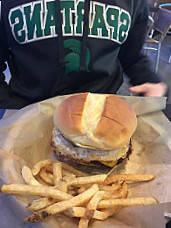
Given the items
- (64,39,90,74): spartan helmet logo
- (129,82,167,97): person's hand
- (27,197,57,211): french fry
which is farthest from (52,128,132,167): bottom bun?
(64,39,90,74): spartan helmet logo

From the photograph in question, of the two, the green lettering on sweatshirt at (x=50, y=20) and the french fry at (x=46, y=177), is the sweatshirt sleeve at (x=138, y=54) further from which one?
the french fry at (x=46, y=177)

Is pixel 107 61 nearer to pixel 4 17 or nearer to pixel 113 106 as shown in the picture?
pixel 113 106

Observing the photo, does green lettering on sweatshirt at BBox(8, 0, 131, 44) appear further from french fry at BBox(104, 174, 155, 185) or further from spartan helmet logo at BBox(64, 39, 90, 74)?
french fry at BBox(104, 174, 155, 185)

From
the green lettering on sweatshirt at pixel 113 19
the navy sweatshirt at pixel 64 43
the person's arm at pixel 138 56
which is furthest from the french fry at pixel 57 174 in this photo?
the green lettering on sweatshirt at pixel 113 19

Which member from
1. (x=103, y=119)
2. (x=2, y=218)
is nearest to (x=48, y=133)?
(x=103, y=119)

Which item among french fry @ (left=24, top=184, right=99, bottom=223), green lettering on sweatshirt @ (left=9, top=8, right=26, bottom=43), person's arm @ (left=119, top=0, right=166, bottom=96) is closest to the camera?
french fry @ (left=24, top=184, right=99, bottom=223)

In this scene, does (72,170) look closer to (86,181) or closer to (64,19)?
(86,181)
